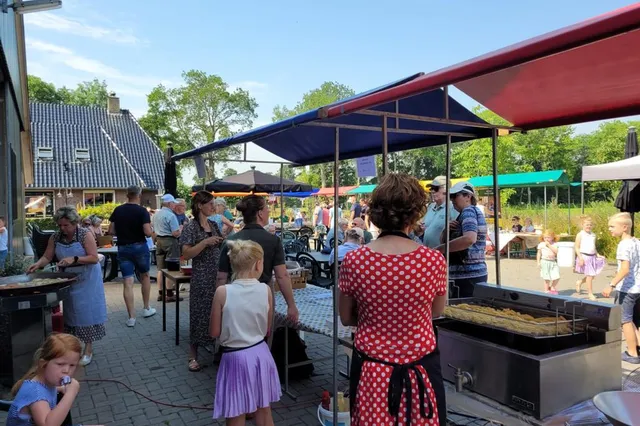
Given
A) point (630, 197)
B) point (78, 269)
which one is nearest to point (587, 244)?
point (630, 197)

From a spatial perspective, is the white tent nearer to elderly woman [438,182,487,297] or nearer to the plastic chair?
elderly woman [438,182,487,297]

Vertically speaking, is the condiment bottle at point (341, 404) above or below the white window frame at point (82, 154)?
below

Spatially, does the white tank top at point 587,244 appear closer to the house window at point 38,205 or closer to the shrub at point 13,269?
the shrub at point 13,269

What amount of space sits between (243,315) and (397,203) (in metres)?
1.38

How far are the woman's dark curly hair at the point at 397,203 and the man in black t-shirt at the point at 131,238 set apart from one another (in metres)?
4.89

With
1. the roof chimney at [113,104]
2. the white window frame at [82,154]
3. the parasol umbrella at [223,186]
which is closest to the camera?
the parasol umbrella at [223,186]

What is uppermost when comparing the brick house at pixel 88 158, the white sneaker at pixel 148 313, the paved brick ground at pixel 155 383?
the brick house at pixel 88 158

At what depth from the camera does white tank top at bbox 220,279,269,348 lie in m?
2.68

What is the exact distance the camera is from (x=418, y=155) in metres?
61.9

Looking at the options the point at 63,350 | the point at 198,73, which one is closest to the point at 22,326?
the point at 63,350

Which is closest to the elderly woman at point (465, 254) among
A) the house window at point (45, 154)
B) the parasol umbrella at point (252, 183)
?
the parasol umbrella at point (252, 183)

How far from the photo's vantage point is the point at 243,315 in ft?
8.87

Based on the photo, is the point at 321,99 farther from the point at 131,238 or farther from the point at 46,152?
the point at 131,238

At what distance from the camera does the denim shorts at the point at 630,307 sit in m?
4.55
